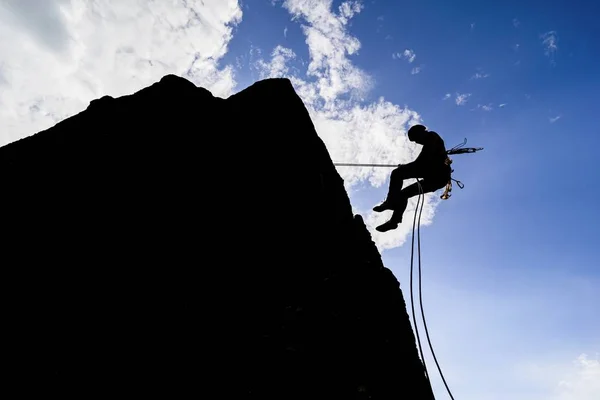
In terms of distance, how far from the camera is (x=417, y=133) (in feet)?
25.1

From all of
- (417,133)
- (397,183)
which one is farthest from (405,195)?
(417,133)

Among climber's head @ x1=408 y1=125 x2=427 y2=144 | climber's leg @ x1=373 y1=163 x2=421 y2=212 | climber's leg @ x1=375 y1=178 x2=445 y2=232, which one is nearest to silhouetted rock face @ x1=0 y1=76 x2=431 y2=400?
climber's leg @ x1=375 y1=178 x2=445 y2=232

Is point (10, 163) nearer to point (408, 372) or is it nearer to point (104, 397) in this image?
point (104, 397)

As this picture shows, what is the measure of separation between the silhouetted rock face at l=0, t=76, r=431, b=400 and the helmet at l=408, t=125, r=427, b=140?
361 centimetres

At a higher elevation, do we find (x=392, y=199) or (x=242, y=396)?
(x=392, y=199)

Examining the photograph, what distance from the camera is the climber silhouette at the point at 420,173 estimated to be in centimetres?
754

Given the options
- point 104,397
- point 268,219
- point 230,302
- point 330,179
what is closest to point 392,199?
point 330,179

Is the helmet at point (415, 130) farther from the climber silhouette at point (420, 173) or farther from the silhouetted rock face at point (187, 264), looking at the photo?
the silhouetted rock face at point (187, 264)

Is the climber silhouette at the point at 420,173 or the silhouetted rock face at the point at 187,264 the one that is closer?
the silhouetted rock face at the point at 187,264

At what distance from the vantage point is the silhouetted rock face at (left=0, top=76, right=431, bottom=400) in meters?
3.13

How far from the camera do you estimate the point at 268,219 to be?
176 inches

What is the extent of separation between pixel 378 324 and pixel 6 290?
433 centimetres

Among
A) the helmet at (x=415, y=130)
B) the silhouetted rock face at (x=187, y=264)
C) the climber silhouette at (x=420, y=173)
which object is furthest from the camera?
the helmet at (x=415, y=130)

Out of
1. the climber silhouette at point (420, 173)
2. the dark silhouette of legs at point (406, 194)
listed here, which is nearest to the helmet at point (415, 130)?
the climber silhouette at point (420, 173)
